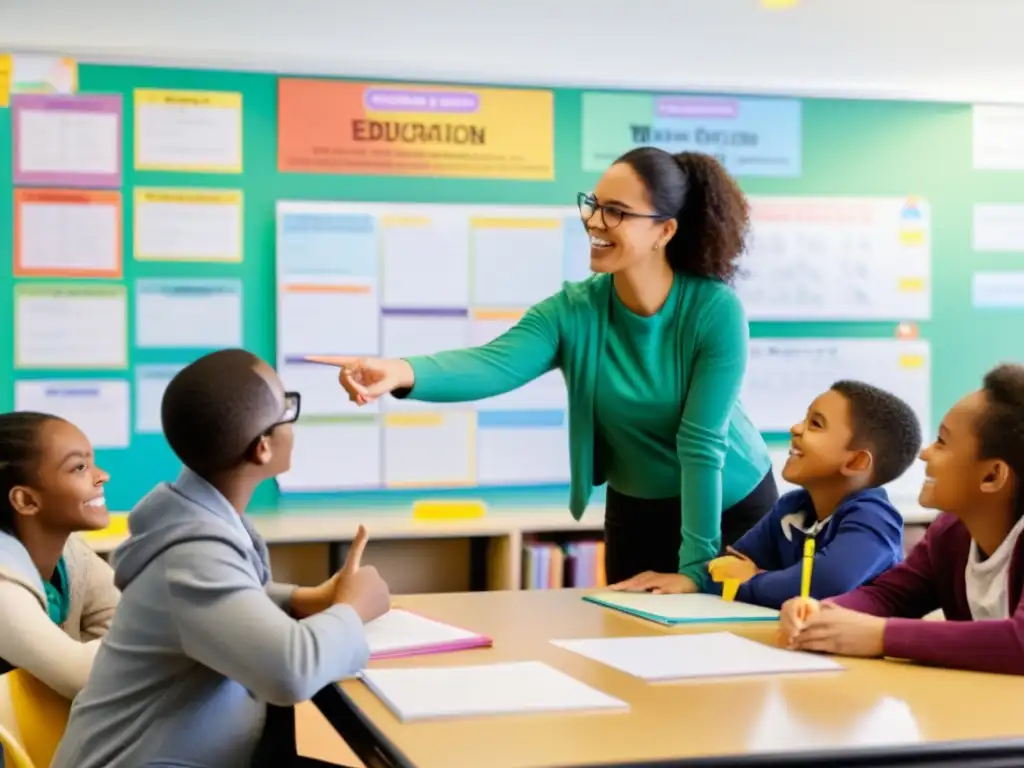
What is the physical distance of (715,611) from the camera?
199 centimetres

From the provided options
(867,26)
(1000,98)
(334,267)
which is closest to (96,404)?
(334,267)

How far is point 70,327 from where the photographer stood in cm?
369

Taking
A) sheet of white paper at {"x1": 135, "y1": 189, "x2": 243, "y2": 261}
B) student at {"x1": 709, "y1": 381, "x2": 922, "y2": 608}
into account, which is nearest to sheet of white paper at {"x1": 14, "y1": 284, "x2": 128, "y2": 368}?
sheet of white paper at {"x1": 135, "y1": 189, "x2": 243, "y2": 261}

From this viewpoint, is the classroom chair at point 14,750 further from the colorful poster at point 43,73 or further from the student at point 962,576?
the colorful poster at point 43,73

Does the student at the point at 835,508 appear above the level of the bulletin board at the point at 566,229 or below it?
below

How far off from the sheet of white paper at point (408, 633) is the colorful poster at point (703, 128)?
2409mm

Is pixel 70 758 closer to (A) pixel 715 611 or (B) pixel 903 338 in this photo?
(A) pixel 715 611

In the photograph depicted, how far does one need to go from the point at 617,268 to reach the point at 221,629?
109cm

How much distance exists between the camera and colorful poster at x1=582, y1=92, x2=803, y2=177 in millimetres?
4047

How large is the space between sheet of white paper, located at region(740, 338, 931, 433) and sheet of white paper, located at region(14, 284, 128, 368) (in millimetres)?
1982

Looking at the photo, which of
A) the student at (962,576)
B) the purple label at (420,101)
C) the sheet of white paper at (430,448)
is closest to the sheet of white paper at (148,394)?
the sheet of white paper at (430,448)

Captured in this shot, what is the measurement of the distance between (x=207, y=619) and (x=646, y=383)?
1.07 metres

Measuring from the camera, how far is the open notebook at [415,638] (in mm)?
1686

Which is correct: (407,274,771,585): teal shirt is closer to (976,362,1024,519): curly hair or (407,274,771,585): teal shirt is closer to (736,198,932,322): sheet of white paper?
(976,362,1024,519): curly hair
